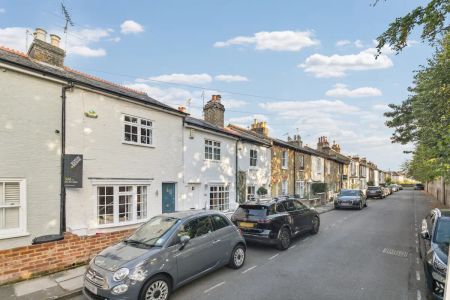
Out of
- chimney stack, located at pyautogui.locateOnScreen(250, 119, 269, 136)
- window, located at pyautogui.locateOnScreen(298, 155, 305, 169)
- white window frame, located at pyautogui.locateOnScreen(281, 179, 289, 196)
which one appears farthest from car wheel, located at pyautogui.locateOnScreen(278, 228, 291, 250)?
window, located at pyautogui.locateOnScreen(298, 155, 305, 169)

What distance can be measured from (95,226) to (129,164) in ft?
8.12

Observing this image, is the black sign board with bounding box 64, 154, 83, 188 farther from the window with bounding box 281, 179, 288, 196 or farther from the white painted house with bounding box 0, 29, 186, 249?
the window with bounding box 281, 179, 288, 196

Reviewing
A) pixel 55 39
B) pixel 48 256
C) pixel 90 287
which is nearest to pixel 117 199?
pixel 48 256

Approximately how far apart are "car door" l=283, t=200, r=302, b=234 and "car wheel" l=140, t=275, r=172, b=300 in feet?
19.2

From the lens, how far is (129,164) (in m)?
10.6

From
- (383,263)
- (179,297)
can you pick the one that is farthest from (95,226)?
(383,263)

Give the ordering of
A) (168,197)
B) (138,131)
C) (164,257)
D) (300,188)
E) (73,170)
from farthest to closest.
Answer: (300,188) < (168,197) < (138,131) < (73,170) < (164,257)

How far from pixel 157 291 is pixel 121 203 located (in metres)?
5.49

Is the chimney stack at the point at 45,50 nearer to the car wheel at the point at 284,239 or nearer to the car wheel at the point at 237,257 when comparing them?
the car wheel at the point at 237,257

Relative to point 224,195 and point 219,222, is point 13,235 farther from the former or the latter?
point 224,195

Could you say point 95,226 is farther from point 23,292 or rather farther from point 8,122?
point 8,122

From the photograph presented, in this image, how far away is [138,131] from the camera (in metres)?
11.1

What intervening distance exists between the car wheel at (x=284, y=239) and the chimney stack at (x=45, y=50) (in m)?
10.3

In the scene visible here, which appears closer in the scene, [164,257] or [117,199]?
[164,257]
